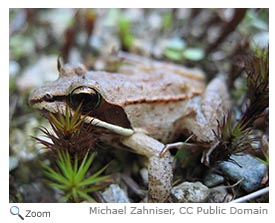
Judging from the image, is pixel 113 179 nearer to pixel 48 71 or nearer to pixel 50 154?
pixel 50 154

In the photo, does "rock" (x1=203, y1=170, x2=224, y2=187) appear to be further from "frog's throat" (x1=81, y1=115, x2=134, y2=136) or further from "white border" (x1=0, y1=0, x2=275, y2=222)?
"frog's throat" (x1=81, y1=115, x2=134, y2=136)

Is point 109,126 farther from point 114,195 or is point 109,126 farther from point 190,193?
point 190,193

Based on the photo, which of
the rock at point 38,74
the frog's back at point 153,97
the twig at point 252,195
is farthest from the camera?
the rock at point 38,74

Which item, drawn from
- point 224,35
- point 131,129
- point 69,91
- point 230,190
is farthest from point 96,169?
point 224,35

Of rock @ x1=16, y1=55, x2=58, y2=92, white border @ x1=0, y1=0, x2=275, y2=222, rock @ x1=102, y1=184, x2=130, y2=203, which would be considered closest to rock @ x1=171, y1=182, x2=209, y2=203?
white border @ x1=0, y1=0, x2=275, y2=222

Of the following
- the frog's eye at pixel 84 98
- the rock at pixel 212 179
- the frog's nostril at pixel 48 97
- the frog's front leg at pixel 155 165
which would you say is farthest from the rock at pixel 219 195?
the frog's nostril at pixel 48 97
